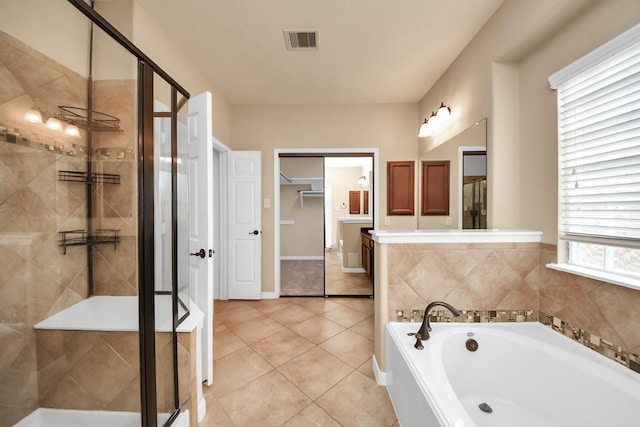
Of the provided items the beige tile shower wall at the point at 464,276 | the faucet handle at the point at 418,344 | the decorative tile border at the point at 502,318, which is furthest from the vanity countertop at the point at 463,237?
the faucet handle at the point at 418,344

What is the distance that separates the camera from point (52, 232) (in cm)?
125

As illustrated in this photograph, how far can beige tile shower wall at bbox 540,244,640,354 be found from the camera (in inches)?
41.8

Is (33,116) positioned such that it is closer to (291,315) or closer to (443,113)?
(291,315)

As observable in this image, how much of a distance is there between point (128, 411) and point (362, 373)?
4.70 feet

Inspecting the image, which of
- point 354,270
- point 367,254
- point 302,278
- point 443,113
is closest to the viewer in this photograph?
point 443,113

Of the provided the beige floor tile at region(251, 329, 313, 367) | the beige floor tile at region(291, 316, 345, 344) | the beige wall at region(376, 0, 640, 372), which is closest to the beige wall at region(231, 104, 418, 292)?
the beige floor tile at region(291, 316, 345, 344)

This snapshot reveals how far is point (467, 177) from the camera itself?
6.87ft

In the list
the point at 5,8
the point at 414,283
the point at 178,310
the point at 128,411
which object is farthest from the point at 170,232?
the point at 414,283

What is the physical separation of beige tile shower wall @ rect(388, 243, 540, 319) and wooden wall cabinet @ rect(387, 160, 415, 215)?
5.47 feet

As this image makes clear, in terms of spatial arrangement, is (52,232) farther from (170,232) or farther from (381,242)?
(381,242)

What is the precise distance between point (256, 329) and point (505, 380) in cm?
204

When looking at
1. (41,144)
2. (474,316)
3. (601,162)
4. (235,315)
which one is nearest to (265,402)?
(235,315)

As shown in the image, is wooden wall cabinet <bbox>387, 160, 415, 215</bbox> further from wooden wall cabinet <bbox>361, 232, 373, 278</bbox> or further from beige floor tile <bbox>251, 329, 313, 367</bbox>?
beige floor tile <bbox>251, 329, 313, 367</bbox>

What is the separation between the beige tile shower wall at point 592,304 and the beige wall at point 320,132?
5.87 ft
